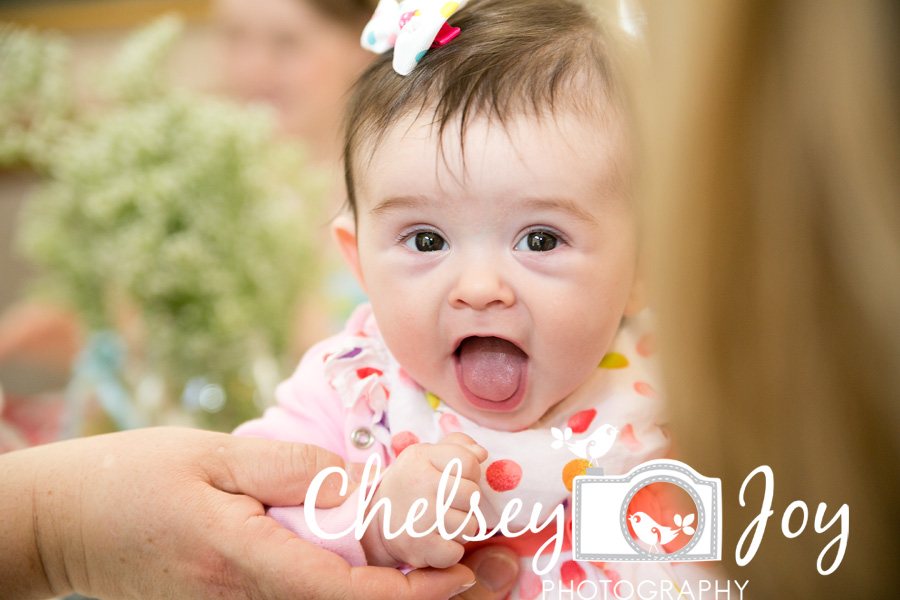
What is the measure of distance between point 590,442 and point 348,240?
0.97 ft

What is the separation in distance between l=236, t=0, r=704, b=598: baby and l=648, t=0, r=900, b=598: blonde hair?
90 millimetres

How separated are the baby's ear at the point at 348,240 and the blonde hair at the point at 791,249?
31 cm

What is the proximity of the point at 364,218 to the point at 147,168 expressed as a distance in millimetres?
593

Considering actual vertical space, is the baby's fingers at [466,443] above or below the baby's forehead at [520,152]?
below

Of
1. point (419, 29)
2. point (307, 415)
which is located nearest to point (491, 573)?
point (307, 415)

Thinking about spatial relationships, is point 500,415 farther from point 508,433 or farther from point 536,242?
point 536,242

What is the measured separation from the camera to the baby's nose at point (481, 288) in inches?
20.3

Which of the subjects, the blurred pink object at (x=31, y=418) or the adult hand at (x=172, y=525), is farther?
the blurred pink object at (x=31, y=418)

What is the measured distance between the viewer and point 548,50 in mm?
539

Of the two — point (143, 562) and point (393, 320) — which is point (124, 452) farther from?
point (393, 320)

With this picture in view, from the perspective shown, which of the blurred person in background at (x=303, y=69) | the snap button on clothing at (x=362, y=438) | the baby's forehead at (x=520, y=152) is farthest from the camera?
the blurred person in background at (x=303, y=69)

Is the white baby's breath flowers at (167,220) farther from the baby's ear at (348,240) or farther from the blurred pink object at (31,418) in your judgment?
the baby's ear at (348,240)

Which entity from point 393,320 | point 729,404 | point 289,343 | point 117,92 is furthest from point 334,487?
point 117,92

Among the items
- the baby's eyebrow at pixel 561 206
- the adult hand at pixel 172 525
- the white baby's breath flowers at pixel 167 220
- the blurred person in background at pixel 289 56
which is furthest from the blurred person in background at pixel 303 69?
the baby's eyebrow at pixel 561 206
